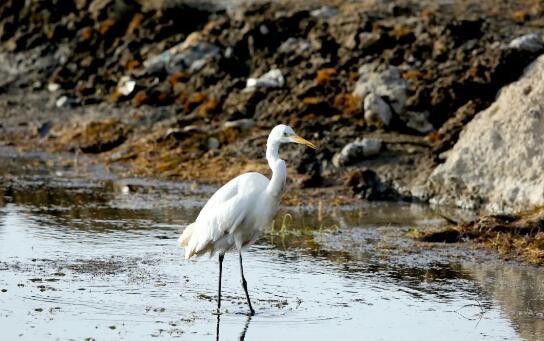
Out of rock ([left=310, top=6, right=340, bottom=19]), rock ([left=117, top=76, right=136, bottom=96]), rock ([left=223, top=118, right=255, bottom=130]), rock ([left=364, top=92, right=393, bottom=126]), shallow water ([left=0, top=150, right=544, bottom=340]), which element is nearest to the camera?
shallow water ([left=0, top=150, right=544, bottom=340])

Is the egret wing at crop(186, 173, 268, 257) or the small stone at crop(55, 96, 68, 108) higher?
the small stone at crop(55, 96, 68, 108)

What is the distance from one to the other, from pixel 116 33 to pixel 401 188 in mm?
11738

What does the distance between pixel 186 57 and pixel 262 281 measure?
13.2 metres

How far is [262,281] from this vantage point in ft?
37.3

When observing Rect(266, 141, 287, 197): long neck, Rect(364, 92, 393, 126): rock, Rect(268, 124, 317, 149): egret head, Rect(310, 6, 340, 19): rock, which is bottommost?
Rect(266, 141, 287, 197): long neck

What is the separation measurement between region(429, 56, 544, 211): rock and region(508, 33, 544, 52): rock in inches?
120

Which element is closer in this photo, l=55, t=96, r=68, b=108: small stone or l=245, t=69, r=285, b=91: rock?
l=245, t=69, r=285, b=91: rock

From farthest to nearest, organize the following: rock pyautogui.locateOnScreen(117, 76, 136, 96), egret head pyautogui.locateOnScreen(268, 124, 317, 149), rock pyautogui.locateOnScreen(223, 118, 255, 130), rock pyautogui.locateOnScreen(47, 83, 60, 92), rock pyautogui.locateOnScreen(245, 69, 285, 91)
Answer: rock pyautogui.locateOnScreen(47, 83, 60, 92) → rock pyautogui.locateOnScreen(117, 76, 136, 96) → rock pyautogui.locateOnScreen(245, 69, 285, 91) → rock pyautogui.locateOnScreen(223, 118, 255, 130) → egret head pyautogui.locateOnScreen(268, 124, 317, 149)

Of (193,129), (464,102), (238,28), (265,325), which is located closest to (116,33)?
(238,28)

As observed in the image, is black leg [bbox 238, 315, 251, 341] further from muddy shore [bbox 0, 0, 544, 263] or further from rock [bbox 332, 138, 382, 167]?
rock [bbox 332, 138, 382, 167]

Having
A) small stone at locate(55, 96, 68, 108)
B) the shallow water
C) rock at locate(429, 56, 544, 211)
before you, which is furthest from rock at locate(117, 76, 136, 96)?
rock at locate(429, 56, 544, 211)

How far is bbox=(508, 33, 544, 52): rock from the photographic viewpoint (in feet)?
64.0

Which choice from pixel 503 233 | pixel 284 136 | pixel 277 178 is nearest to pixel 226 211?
pixel 277 178

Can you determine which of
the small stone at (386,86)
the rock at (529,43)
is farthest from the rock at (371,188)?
the rock at (529,43)
